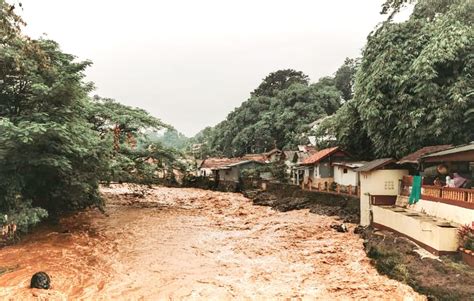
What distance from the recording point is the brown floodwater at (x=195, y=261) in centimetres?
971

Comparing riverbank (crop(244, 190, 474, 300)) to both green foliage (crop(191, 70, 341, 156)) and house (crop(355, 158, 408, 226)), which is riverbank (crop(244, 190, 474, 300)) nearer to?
house (crop(355, 158, 408, 226))

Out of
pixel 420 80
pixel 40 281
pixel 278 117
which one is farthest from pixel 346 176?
pixel 40 281

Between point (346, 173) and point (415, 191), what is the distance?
39.3 ft

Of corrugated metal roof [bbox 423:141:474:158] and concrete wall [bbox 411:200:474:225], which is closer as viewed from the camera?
concrete wall [bbox 411:200:474:225]

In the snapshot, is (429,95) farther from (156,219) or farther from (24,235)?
(24,235)

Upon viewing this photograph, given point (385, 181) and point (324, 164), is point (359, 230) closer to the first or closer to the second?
point (385, 181)

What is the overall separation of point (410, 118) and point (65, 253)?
1611 centimetres

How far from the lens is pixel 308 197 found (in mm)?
26375

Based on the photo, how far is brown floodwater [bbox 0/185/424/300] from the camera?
9.71 metres

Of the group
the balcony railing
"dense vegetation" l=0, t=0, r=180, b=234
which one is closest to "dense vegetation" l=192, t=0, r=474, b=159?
the balcony railing

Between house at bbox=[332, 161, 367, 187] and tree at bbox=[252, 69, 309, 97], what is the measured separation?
105 ft

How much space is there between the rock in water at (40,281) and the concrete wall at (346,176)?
19953 millimetres

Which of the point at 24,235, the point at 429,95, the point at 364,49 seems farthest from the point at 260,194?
the point at 24,235

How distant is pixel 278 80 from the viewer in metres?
60.7
